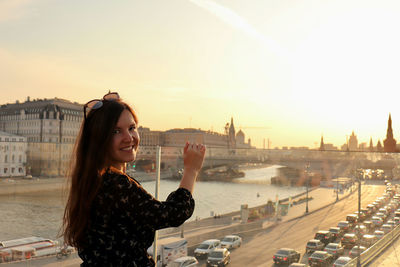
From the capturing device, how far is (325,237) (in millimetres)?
2750

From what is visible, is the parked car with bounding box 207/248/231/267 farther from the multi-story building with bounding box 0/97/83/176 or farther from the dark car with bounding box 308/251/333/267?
the multi-story building with bounding box 0/97/83/176

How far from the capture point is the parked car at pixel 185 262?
2410 millimetres

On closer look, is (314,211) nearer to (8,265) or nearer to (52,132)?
(8,265)

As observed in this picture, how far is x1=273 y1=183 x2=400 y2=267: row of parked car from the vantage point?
2424mm

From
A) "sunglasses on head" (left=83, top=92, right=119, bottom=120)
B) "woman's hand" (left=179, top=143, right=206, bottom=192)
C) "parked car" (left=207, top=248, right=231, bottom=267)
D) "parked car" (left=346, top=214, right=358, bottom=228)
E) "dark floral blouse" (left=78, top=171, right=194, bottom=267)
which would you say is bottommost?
"parked car" (left=207, top=248, right=231, bottom=267)

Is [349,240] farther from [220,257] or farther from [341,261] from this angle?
[220,257]

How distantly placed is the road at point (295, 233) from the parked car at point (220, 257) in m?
0.04

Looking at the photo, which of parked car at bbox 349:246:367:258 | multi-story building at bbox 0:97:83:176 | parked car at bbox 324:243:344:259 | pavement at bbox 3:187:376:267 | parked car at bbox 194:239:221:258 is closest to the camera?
parked car at bbox 349:246:367:258

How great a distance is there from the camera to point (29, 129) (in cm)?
3238

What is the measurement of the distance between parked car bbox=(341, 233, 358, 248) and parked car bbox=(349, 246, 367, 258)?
3 cm

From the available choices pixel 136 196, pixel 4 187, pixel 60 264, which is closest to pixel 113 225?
pixel 136 196

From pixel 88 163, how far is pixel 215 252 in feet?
7.19

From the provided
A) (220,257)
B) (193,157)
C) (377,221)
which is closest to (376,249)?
(377,221)

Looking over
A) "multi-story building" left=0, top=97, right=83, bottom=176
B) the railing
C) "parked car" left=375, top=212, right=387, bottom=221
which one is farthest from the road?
"multi-story building" left=0, top=97, right=83, bottom=176
